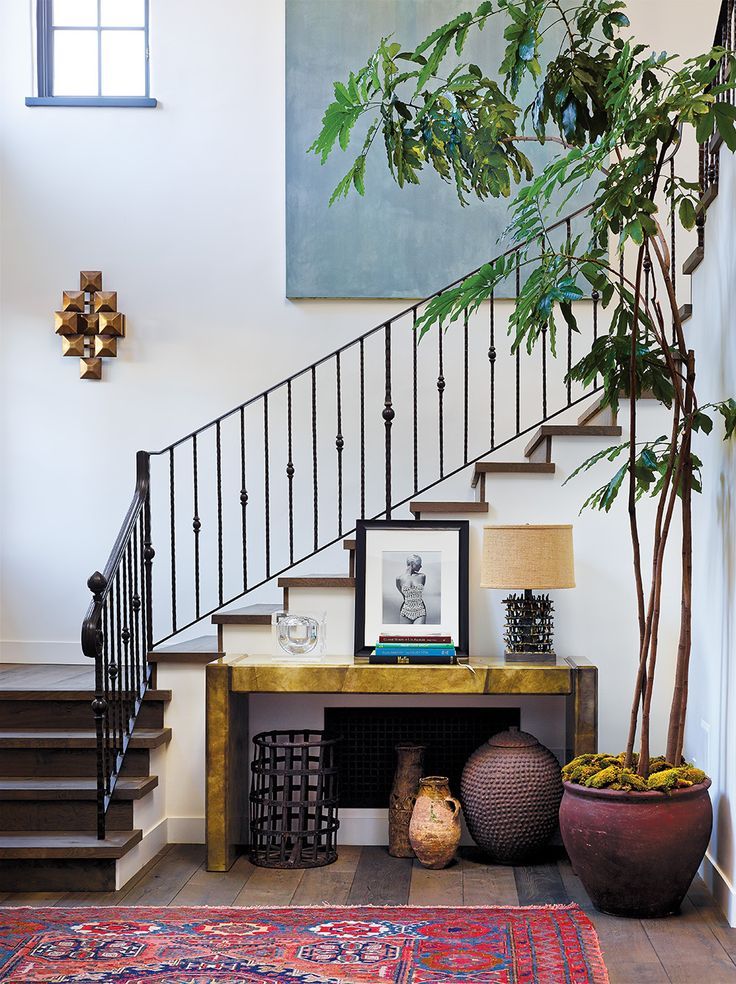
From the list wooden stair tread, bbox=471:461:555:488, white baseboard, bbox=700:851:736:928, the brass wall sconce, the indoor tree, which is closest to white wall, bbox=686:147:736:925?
white baseboard, bbox=700:851:736:928

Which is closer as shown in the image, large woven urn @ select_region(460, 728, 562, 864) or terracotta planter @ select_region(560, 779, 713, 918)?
terracotta planter @ select_region(560, 779, 713, 918)

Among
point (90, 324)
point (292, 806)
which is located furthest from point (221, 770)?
point (90, 324)

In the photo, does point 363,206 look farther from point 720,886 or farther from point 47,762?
point 720,886

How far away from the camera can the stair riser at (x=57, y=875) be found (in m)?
3.91

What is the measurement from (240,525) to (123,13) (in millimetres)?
3003

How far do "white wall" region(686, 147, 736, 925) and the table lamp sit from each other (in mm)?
530

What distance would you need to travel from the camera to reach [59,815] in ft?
13.6

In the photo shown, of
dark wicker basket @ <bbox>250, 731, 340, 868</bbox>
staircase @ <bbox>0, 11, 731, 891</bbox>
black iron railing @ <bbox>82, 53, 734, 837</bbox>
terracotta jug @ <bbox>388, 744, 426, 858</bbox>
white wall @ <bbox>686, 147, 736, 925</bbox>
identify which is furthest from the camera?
black iron railing @ <bbox>82, 53, 734, 837</bbox>

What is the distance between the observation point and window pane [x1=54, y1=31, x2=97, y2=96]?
6.19m

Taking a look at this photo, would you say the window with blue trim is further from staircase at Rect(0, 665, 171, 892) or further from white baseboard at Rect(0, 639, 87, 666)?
staircase at Rect(0, 665, 171, 892)

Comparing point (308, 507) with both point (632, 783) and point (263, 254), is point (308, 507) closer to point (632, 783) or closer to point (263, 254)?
point (263, 254)

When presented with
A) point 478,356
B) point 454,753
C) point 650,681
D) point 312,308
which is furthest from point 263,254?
point 650,681

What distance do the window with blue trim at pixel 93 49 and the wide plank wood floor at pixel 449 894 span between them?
13.7ft

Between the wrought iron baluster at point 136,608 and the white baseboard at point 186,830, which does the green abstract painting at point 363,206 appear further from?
the white baseboard at point 186,830
